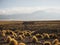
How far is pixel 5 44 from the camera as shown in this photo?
1033 inches

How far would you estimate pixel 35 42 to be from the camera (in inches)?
1136

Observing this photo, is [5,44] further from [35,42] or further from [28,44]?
[35,42]

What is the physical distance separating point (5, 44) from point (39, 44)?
3879 millimetres

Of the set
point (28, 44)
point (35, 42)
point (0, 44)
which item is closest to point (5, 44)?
point (0, 44)

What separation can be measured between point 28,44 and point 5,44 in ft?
8.59

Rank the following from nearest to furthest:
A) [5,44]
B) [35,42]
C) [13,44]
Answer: [13,44]
[5,44]
[35,42]

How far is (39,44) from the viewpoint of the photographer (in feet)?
86.7

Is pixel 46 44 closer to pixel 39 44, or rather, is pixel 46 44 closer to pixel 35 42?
pixel 39 44

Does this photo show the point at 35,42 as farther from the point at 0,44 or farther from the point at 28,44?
the point at 0,44

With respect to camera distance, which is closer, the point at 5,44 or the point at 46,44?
the point at 46,44

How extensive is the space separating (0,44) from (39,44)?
4486 millimetres

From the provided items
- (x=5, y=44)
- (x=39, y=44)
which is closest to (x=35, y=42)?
(x=39, y=44)

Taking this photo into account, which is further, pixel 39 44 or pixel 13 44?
pixel 39 44

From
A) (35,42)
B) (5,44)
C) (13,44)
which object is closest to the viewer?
(13,44)
